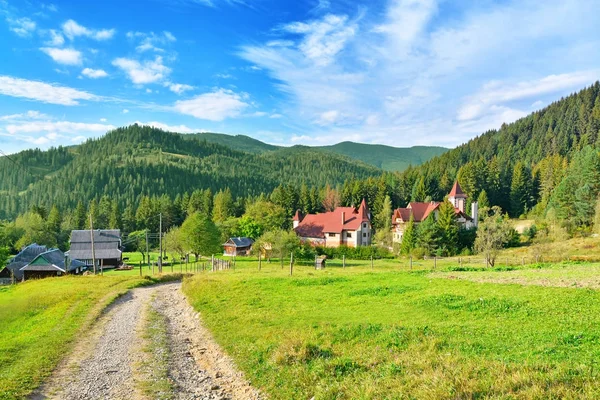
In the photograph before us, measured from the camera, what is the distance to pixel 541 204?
104438 millimetres

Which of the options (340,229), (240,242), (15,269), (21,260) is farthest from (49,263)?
(340,229)

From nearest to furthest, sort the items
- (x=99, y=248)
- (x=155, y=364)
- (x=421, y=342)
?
(x=421, y=342), (x=155, y=364), (x=99, y=248)

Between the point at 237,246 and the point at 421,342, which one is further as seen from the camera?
the point at 237,246

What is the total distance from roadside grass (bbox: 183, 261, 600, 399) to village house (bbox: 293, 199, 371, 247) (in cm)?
6795

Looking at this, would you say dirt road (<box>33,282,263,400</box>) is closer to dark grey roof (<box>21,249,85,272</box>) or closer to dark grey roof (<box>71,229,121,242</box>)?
dark grey roof (<box>21,249,85,272</box>)

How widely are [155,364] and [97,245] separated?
8108 centimetres

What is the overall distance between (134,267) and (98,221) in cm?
6290

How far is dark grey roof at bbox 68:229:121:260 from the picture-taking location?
83.7 metres

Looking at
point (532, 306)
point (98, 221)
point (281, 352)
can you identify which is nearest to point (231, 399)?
point (281, 352)

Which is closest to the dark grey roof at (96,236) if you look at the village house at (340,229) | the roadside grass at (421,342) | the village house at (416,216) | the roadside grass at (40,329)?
the village house at (340,229)

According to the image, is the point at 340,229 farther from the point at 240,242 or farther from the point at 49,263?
the point at 49,263

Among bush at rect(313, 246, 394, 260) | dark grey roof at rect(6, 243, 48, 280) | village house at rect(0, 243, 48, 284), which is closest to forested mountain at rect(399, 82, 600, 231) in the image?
bush at rect(313, 246, 394, 260)

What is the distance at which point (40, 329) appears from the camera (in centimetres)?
2002

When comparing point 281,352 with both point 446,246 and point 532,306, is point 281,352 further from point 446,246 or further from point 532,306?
point 446,246
